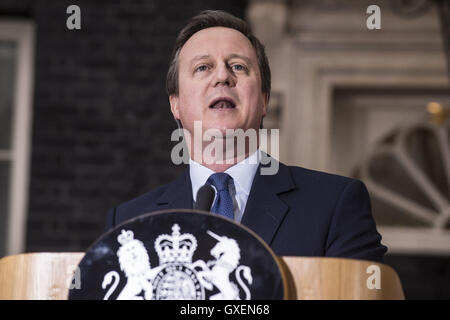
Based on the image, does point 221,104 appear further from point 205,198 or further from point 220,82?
point 205,198

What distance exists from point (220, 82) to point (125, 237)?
1.33 feet

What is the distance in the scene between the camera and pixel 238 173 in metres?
1.31

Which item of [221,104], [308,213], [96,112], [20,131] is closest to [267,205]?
[308,213]

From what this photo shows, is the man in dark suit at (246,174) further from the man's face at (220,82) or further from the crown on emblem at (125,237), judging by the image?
the crown on emblem at (125,237)

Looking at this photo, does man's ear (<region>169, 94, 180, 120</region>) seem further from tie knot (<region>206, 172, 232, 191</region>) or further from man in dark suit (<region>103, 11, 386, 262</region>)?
tie knot (<region>206, 172, 232, 191</region>)

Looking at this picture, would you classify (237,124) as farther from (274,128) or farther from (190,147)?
(274,128)

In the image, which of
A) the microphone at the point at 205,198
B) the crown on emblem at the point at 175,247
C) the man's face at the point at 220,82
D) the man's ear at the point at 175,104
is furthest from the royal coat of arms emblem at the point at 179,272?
the man's ear at the point at 175,104

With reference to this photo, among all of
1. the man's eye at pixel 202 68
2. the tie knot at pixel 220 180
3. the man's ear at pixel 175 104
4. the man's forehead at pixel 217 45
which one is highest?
the man's forehead at pixel 217 45

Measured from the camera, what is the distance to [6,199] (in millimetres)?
4312

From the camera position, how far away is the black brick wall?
416cm

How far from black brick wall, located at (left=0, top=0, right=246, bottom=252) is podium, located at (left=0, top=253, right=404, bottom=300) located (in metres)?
3.16

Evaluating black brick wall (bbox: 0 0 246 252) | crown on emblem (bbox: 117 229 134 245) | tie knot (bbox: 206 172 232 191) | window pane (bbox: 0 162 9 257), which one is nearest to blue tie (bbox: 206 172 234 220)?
tie knot (bbox: 206 172 232 191)

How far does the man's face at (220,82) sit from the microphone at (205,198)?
0.11m

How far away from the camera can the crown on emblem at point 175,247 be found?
2.89 feet
